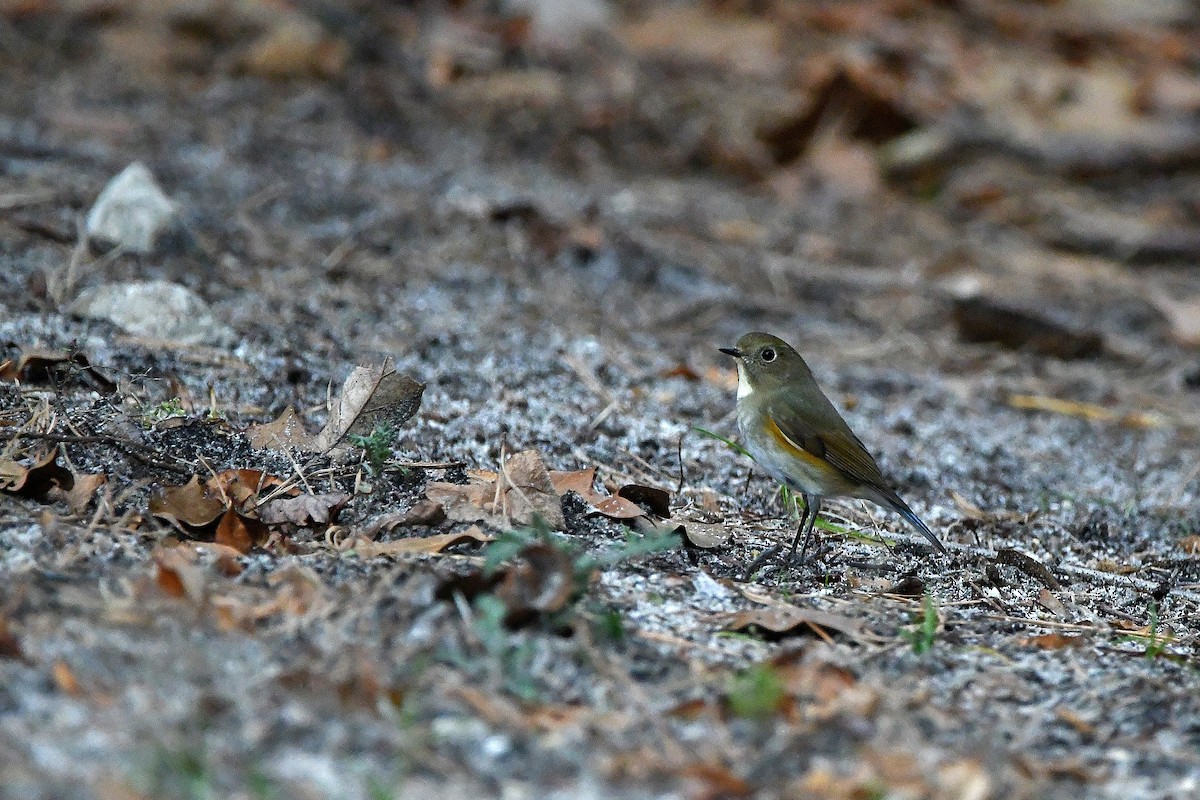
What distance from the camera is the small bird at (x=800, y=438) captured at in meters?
4.20

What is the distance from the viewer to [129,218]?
19.2 ft

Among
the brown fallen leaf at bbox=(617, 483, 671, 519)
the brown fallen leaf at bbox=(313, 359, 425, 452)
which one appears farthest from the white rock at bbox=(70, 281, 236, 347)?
the brown fallen leaf at bbox=(617, 483, 671, 519)

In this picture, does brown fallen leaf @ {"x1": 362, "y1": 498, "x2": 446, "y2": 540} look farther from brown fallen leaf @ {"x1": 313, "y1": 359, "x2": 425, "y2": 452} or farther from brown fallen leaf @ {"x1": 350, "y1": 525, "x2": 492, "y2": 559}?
brown fallen leaf @ {"x1": 313, "y1": 359, "x2": 425, "y2": 452}

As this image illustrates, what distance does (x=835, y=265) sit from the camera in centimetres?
822

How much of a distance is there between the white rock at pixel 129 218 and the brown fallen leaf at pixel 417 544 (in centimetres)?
299

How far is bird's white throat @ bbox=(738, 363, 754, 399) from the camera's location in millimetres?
4660

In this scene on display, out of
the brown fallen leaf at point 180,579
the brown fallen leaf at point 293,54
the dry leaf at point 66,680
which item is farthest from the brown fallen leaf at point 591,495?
the brown fallen leaf at point 293,54

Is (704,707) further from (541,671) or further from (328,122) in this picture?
(328,122)

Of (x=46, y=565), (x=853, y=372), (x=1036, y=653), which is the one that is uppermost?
(x=46, y=565)

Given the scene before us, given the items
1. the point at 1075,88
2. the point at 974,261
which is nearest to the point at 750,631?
the point at 974,261

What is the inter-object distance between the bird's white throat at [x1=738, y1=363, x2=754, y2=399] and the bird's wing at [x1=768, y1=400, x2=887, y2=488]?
0.65ft

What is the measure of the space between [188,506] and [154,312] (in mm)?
1839

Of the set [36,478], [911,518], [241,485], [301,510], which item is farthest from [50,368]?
[911,518]

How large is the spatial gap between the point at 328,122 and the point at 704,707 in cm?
688
